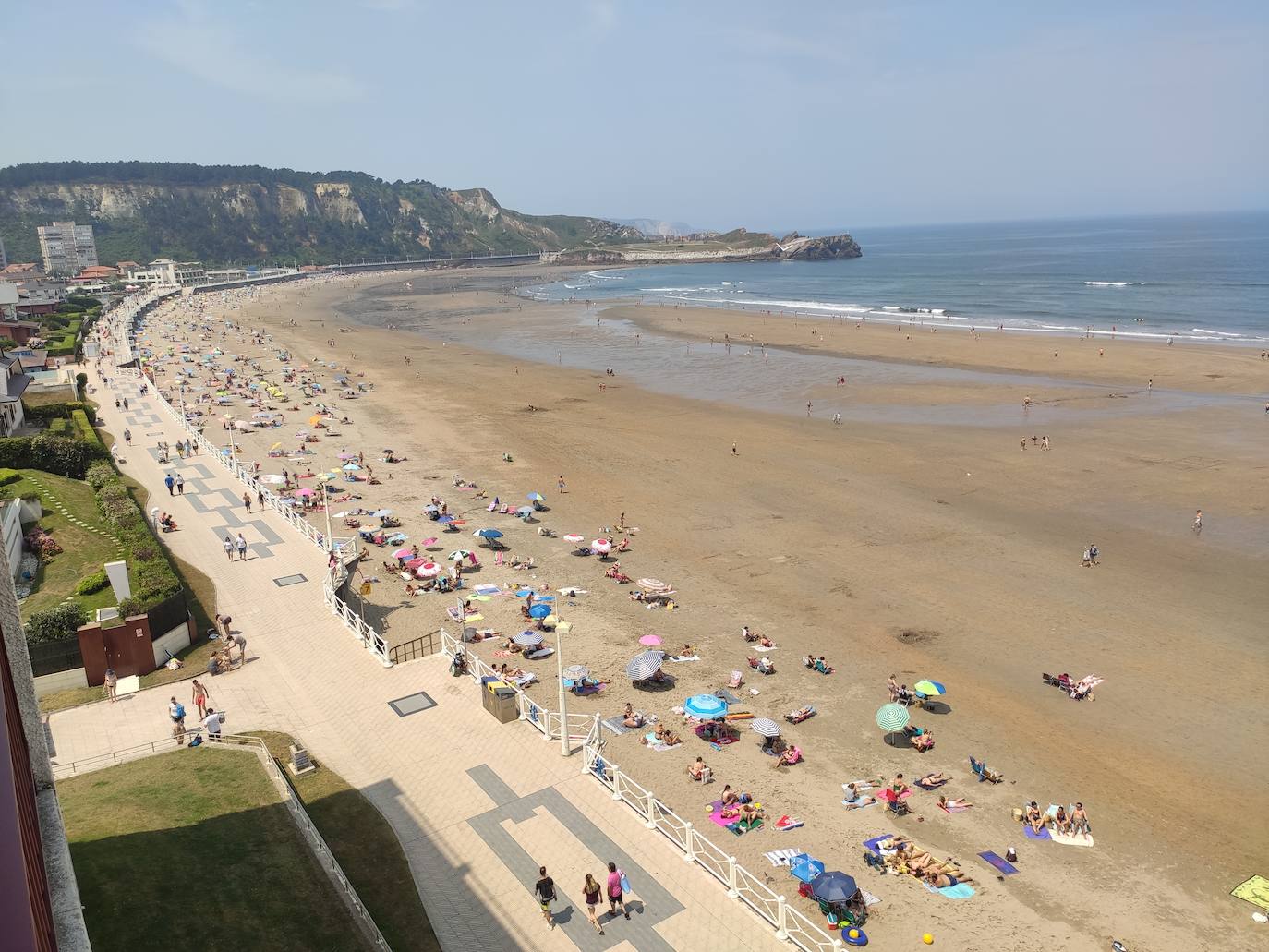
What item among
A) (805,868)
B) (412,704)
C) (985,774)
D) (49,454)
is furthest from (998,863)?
(49,454)

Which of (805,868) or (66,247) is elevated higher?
(66,247)

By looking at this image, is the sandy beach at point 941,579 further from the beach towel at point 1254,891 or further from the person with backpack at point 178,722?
the person with backpack at point 178,722

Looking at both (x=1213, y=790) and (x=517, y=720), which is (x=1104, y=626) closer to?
(x=1213, y=790)

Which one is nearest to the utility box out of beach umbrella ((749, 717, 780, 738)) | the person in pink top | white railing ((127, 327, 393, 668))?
white railing ((127, 327, 393, 668))

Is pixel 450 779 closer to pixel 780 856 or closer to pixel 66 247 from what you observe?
pixel 780 856

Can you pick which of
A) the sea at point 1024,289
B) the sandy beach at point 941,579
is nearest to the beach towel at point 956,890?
the sandy beach at point 941,579

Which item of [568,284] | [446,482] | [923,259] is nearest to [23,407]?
[446,482]
